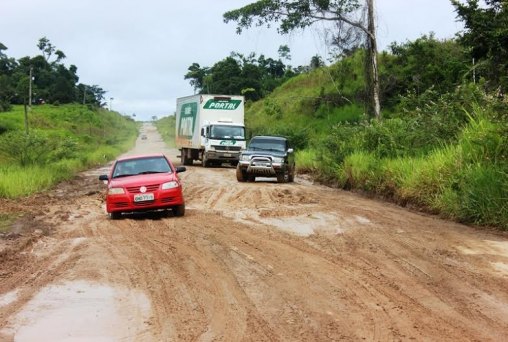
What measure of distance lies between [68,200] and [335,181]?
361 inches

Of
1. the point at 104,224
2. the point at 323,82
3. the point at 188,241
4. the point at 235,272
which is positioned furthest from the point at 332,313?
the point at 323,82

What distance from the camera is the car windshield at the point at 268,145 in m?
23.2

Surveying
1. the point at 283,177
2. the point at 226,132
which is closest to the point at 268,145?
the point at 283,177

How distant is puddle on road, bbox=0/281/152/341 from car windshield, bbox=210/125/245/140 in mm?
24826

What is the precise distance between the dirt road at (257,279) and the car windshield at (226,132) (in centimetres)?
1881

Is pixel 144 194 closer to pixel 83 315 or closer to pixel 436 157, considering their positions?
pixel 436 157

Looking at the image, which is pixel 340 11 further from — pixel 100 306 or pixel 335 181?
pixel 100 306

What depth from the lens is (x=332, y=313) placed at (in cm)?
579

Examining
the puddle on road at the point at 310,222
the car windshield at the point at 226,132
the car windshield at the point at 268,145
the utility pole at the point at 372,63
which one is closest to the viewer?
the puddle on road at the point at 310,222

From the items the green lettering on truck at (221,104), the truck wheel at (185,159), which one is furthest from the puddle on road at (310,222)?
the truck wheel at (185,159)

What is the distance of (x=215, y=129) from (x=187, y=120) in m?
4.60

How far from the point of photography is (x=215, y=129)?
105 feet

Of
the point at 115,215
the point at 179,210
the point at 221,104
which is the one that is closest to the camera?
the point at 179,210

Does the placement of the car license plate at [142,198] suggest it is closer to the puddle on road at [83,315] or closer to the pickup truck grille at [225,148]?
the puddle on road at [83,315]
